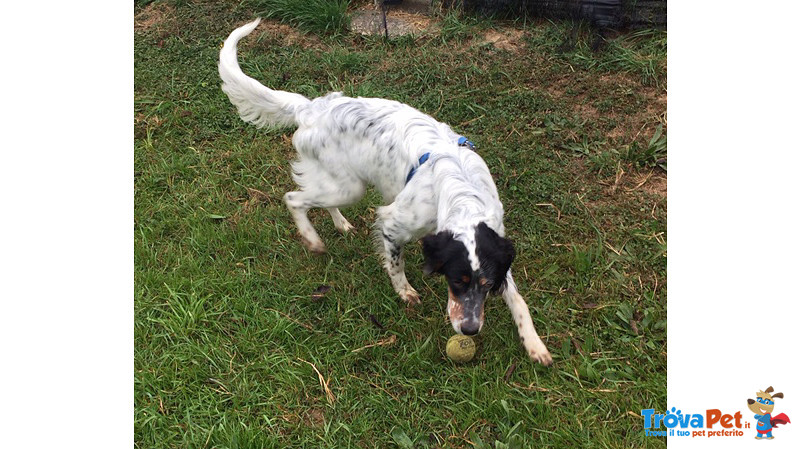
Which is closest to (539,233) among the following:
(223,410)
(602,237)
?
(602,237)

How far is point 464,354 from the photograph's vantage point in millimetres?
3439

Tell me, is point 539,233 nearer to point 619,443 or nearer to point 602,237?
point 602,237

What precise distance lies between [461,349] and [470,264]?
26.1 inches

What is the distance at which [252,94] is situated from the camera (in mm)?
4113

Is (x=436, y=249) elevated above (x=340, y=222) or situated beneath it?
elevated above

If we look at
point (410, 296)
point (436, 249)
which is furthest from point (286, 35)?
point (436, 249)

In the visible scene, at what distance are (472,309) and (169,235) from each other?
2.43 metres

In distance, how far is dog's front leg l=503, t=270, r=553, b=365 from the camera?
3.44 m

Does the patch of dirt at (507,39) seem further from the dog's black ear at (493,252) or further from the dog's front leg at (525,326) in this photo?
the dog's black ear at (493,252)

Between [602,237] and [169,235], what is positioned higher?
[602,237]

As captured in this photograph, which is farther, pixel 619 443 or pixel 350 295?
pixel 350 295
